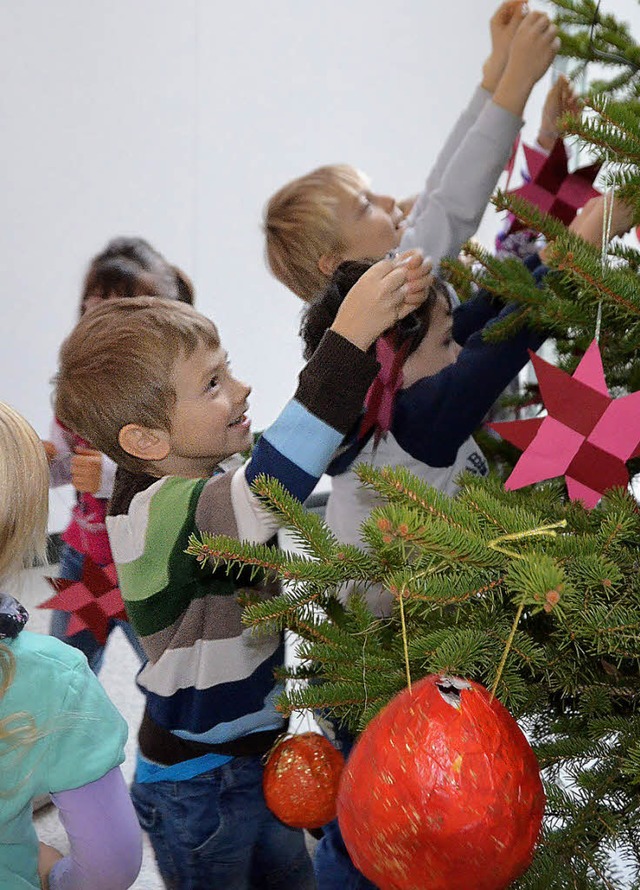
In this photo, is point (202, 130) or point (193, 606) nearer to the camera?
point (193, 606)

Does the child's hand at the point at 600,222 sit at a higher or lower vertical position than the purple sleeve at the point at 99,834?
higher

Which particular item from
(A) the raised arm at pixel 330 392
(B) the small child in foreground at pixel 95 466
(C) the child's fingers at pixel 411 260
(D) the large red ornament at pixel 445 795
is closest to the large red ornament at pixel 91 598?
(B) the small child in foreground at pixel 95 466

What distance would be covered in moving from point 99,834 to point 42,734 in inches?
4.0

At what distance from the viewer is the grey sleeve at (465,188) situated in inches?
48.5

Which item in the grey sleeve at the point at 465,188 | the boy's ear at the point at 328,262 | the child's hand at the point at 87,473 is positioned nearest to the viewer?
the grey sleeve at the point at 465,188

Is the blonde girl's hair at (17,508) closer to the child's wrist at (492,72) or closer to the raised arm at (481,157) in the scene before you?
the raised arm at (481,157)

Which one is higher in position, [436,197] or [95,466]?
[436,197]

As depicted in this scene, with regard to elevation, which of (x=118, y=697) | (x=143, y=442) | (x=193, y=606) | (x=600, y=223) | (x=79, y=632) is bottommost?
(x=118, y=697)

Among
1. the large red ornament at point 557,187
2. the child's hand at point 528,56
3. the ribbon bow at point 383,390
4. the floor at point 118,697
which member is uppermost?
the child's hand at point 528,56

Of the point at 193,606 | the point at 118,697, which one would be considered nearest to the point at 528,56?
the point at 193,606

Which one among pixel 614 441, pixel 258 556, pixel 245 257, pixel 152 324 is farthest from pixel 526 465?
pixel 245 257

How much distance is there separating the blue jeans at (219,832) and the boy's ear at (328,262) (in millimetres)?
721

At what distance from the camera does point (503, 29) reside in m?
1.16

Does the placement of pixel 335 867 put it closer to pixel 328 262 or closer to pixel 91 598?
pixel 91 598
